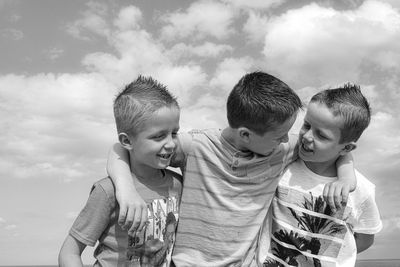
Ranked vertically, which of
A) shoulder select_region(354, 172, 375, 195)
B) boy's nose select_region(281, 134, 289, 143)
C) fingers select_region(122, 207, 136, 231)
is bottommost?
shoulder select_region(354, 172, 375, 195)

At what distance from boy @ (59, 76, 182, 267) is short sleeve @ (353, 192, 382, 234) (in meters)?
1.76

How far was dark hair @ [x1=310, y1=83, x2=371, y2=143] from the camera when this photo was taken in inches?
181

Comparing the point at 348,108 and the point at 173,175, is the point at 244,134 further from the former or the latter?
the point at 348,108

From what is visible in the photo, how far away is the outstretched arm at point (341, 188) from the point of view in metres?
4.41

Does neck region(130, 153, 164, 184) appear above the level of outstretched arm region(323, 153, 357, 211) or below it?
above

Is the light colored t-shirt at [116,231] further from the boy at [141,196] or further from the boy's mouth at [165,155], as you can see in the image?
the boy's mouth at [165,155]

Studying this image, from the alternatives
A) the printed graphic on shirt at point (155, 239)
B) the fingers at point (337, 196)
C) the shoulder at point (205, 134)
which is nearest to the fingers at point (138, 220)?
the printed graphic on shirt at point (155, 239)

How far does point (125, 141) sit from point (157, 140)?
30 centimetres

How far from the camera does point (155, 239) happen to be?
166 inches

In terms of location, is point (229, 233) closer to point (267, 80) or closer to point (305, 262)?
point (305, 262)

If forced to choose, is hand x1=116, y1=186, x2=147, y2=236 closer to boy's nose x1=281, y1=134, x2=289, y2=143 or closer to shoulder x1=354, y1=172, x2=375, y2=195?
boy's nose x1=281, y1=134, x2=289, y2=143

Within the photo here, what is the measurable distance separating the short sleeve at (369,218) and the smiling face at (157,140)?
187cm

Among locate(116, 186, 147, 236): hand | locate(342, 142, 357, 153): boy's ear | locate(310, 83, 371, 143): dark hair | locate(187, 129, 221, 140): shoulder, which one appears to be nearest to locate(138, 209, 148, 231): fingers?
locate(116, 186, 147, 236): hand

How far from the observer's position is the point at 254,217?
4.50 m
